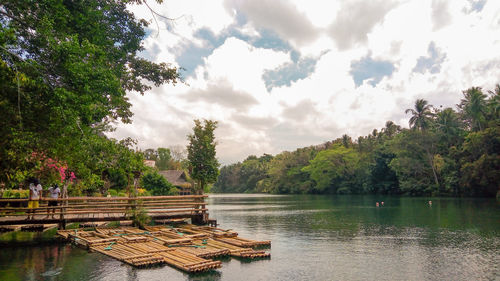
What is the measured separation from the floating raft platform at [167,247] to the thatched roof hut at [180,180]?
41431 millimetres

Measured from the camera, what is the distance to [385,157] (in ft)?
239

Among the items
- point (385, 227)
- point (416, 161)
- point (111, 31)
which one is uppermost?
point (111, 31)

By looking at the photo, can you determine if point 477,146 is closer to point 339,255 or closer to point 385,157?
point 385,157

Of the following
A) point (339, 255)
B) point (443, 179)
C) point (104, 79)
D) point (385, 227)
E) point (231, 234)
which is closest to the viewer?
point (104, 79)

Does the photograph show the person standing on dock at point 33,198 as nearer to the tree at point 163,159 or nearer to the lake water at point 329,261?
the lake water at point 329,261

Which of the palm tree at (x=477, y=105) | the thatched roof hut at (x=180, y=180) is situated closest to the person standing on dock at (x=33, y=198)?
the thatched roof hut at (x=180, y=180)

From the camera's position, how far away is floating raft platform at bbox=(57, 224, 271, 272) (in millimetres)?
10664

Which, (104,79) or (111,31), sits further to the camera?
(111,31)

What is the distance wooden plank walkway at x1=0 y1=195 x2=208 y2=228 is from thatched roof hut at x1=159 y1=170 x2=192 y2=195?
36241 millimetres

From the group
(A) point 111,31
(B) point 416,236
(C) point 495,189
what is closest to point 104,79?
(A) point 111,31

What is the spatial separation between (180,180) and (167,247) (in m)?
46.3

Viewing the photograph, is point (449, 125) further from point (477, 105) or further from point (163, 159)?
point (163, 159)

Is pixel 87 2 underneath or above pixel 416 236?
above

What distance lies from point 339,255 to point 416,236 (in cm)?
694
